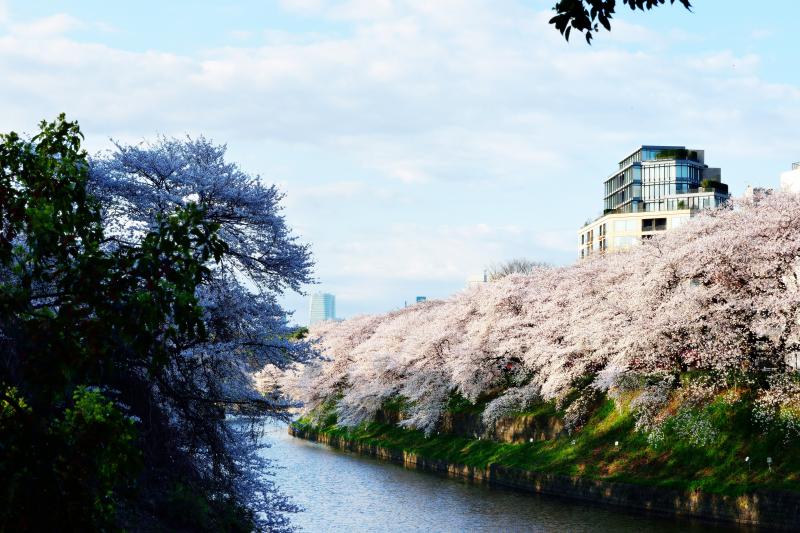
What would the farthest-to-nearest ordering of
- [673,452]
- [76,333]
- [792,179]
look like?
[792,179] → [673,452] → [76,333]

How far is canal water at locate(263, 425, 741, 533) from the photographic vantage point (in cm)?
3388

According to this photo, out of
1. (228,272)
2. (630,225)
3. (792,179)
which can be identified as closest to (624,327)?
(792,179)

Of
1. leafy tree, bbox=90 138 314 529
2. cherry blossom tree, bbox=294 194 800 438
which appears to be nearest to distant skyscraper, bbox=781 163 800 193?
cherry blossom tree, bbox=294 194 800 438

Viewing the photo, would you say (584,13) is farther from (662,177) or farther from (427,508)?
(662,177)

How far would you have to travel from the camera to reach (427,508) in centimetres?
3862

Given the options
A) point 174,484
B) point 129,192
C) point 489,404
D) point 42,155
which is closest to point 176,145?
point 129,192

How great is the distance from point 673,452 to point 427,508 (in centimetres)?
1109

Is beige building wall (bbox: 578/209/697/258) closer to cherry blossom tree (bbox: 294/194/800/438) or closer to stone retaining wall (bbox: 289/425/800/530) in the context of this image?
cherry blossom tree (bbox: 294/194/800/438)

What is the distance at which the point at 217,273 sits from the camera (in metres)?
24.8

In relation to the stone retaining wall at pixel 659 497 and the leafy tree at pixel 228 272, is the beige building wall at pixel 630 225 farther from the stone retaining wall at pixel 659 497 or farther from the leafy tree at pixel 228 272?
the leafy tree at pixel 228 272

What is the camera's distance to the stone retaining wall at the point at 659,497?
31.7 metres

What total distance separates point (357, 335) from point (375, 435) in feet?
92.9

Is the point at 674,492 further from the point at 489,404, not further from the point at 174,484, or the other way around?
the point at 174,484

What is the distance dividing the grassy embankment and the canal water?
8.01ft
